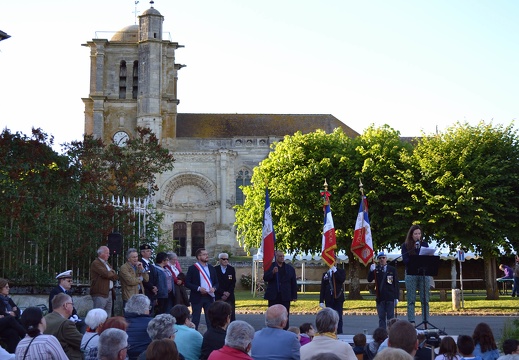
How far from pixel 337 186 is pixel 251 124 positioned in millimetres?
31427

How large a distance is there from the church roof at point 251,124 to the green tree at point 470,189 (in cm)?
2975

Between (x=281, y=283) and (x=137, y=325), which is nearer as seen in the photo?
(x=137, y=325)

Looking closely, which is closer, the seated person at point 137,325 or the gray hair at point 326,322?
the gray hair at point 326,322

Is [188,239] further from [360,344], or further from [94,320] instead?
[94,320]

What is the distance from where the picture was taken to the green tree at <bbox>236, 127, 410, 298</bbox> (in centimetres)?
3628

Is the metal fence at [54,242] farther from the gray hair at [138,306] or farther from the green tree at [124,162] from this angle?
the gray hair at [138,306]

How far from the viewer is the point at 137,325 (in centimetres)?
924

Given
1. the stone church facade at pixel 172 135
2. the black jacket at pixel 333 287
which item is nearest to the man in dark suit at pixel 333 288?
the black jacket at pixel 333 287

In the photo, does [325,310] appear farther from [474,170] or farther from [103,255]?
[474,170]

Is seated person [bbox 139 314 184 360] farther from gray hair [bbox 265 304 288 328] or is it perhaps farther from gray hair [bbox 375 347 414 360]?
gray hair [bbox 375 347 414 360]

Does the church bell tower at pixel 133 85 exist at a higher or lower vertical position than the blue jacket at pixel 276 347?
Result: higher

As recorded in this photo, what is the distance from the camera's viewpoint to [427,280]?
15.2 m

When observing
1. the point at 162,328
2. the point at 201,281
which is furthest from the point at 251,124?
the point at 162,328

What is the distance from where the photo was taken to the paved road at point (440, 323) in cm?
1884
